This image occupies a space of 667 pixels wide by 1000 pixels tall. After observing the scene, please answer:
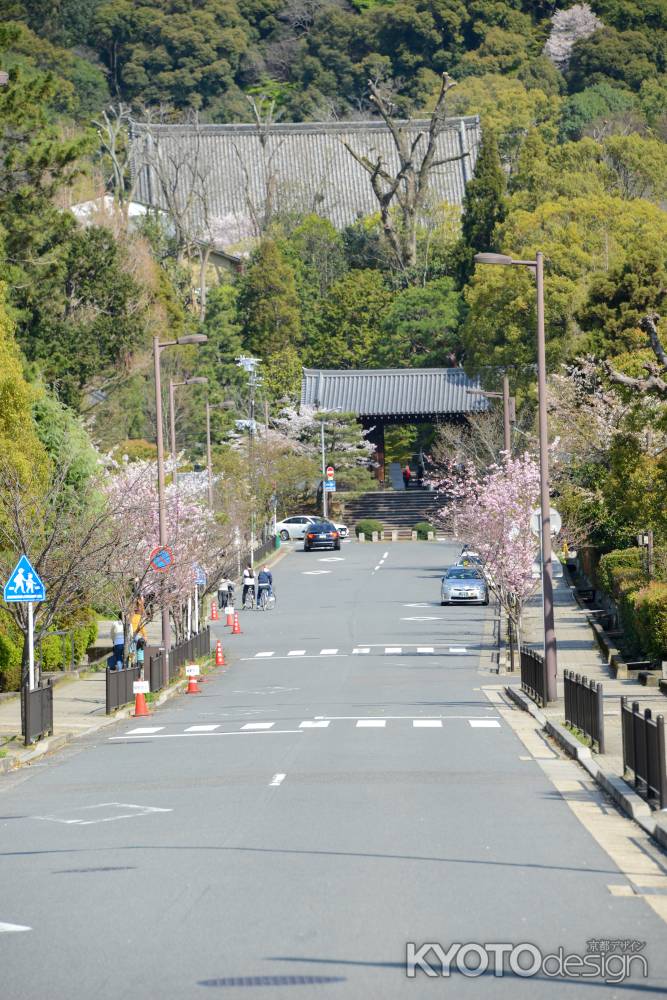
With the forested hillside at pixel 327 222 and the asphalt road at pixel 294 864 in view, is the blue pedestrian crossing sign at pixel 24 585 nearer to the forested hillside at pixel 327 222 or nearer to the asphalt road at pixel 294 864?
the asphalt road at pixel 294 864

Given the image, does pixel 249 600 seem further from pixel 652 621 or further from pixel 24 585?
pixel 24 585

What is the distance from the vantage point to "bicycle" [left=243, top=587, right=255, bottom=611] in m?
61.0

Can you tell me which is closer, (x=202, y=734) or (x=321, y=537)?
(x=202, y=734)

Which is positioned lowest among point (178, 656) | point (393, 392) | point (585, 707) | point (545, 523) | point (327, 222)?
point (178, 656)

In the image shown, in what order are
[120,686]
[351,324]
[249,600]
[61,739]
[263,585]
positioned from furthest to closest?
[351,324], [249,600], [263,585], [120,686], [61,739]

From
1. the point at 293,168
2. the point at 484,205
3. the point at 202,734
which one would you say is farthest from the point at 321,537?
the point at 202,734

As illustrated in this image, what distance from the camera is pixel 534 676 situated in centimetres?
2991

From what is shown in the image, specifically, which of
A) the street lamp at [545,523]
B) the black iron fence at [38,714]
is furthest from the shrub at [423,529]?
the black iron fence at [38,714]

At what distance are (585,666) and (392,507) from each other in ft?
176

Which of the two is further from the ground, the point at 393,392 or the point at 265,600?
the point at 393,392

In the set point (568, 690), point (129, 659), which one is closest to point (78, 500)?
point (129, 659)

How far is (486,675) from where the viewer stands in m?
38.2

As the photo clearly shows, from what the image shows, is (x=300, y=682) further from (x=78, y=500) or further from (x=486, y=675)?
(x=78, y=500)

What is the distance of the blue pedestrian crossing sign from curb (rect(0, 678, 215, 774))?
2297mm
